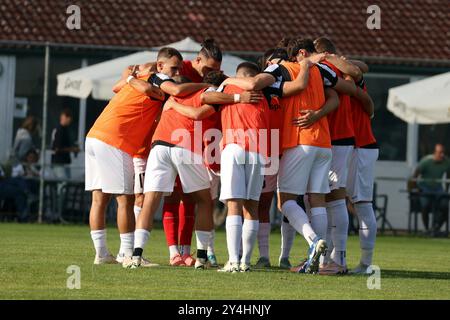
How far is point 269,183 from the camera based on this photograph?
561 inches

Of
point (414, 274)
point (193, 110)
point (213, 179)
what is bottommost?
point (414, 274)

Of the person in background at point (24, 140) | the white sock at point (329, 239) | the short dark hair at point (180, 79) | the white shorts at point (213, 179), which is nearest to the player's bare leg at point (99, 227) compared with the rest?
the white shorts at point (213, 179)

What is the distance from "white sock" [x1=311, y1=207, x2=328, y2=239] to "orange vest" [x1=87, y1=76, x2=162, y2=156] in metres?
2.01

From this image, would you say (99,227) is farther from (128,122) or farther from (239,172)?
(239,172)

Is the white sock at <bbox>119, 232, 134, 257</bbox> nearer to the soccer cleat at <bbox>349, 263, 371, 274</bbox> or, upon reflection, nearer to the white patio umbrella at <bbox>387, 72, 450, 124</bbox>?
the soccer cleat at <bbox>349, 263, 371, 274</bbox>

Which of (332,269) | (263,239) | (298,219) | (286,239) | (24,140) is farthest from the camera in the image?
(24,140)

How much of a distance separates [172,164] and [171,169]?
5 centimetres

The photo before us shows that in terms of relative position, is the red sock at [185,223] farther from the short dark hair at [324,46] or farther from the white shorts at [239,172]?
the short dark hair at [324,46]

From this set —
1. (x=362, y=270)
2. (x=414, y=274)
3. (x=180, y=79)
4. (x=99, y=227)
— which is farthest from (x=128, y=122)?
(x=414, y=274)

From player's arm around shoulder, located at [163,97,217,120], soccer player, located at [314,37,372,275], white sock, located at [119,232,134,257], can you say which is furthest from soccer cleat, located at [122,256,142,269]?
soccer player, located at [314,37,372,275]

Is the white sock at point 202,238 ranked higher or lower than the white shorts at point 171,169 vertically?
lower

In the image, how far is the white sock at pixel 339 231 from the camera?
44.8 feet

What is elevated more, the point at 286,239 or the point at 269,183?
the point at 269,183
